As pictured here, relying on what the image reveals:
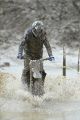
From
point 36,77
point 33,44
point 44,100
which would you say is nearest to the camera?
point 36,77

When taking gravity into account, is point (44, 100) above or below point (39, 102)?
below

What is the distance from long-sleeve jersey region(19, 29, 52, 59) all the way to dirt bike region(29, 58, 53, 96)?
347 mm

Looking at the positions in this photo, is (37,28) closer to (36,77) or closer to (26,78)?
(36,77)

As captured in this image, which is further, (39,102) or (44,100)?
(44,100)

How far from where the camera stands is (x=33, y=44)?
1399 cm

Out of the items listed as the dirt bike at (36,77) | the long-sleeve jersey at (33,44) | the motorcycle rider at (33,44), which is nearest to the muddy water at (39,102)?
the dirt bike at (36,77)

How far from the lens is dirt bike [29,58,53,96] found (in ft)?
45.1

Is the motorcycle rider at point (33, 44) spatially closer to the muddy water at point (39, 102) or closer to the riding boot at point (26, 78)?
the riding boot at point (26, 78)

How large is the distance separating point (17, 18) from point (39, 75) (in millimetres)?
9028

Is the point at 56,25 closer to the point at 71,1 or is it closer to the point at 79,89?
the point at 71,1

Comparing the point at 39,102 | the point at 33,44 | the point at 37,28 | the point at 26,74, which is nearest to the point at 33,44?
the point at 33,44

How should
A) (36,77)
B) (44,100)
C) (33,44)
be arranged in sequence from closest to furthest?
(36,77) < (33,44) < (44,100)

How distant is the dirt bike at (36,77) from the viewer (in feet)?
45.1

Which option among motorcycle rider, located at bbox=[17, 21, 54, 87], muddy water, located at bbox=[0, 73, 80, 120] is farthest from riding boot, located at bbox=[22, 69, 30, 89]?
muddy water, located at bbox=[0, 73, 80, 120]
